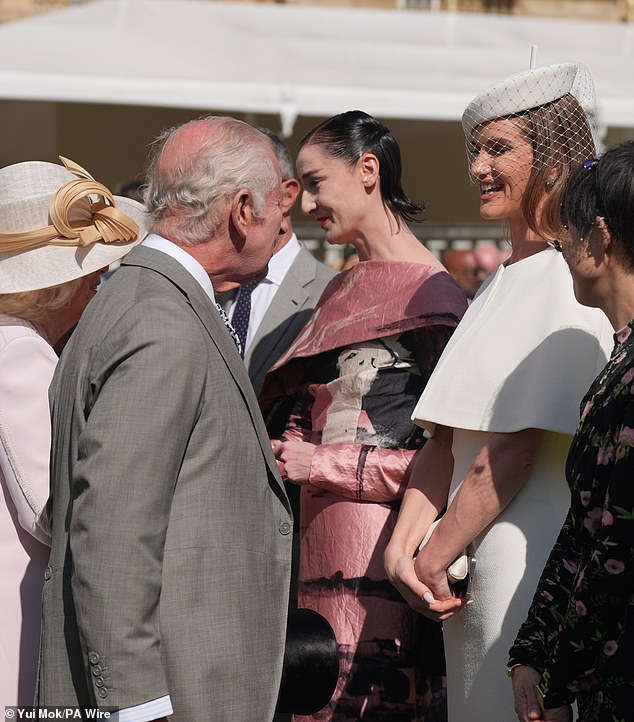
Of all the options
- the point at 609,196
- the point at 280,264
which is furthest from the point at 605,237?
the point at 280,264

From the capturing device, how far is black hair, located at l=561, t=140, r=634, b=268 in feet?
6.56

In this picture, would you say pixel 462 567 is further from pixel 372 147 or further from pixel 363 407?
pixel 372 147

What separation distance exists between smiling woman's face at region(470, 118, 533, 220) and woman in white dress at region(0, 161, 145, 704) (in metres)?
0.90

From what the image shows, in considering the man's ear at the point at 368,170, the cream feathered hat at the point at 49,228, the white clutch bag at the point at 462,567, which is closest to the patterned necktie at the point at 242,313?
the man's ear at the point at 368,170

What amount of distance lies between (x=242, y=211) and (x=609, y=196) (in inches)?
29.6

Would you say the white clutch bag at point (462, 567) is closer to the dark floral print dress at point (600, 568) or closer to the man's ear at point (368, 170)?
the dark floral print dress at point (600, 568)

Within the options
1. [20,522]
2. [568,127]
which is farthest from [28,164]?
[568,127]

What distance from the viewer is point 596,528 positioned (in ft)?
6.19

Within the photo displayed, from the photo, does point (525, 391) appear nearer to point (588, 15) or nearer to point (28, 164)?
point (28, 164)

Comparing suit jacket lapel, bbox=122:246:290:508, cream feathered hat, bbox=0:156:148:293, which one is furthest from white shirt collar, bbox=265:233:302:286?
suit jacket lapel, bbox=122:246:290:508

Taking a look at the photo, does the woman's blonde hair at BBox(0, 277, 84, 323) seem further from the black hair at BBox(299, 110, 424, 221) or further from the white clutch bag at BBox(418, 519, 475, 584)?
the white clutch bag at BBox(418, 519, 475, 584)

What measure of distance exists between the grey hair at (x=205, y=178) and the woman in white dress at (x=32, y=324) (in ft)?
1.29

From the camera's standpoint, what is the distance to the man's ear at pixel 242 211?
2.24 meters

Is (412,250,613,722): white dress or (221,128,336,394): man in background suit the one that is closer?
(412,250,613,722): white dress
